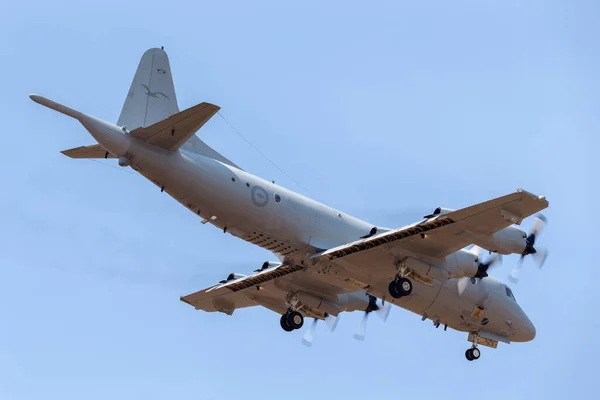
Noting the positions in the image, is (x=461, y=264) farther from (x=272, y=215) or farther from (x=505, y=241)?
(x=272, y=215)

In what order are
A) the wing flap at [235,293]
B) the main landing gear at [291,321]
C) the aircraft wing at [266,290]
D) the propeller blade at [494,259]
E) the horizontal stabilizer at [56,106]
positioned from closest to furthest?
the horizontal stabilizer at [56,106] < the propeller blade at [494,259] < the aircraft wing at [266,290] < the wing flap at [235,293] < the main landing gear at [291,321]

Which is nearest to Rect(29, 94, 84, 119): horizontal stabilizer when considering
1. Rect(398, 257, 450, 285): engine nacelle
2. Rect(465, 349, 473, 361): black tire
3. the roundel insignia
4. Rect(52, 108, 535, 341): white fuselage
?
Rect(52, 108, 535, 341): white fuselage

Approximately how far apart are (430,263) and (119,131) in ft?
42.5

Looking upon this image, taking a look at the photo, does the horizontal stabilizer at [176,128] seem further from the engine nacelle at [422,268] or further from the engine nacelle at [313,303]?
the engine nacelle at [313,303]

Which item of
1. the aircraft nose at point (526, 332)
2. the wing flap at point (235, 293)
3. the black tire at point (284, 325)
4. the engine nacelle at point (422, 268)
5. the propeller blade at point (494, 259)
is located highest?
the propeller blade at point (494, 259)

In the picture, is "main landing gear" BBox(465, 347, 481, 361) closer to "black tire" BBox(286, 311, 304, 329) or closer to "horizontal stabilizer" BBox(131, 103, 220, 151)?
"black tire" BBox(286, 311, 304, 329)

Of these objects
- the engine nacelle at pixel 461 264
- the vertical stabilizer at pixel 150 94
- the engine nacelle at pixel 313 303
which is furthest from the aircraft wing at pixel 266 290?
the vertical stabilizer at pixel 150 94

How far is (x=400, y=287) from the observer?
39.5 m

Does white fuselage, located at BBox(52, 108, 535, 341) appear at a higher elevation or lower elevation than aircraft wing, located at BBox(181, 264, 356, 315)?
higher

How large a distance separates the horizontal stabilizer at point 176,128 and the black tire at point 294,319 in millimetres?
10272

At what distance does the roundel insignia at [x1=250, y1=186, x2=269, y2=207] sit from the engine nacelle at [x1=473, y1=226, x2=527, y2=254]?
788 cm

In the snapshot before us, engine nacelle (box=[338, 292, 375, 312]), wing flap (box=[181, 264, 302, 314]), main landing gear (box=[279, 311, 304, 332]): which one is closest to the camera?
wing flap (box=[181, 264, 302, 314])

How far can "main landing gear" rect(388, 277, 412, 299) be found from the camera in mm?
39469

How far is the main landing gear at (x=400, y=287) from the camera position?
129ft
